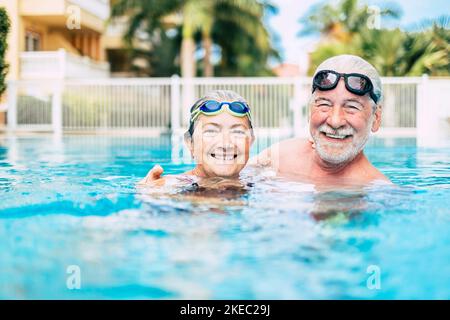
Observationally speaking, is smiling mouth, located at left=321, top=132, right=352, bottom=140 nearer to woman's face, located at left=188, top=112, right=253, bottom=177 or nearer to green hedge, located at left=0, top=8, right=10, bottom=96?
woman's face, located at left=188, top=112, right=253, bottom=177

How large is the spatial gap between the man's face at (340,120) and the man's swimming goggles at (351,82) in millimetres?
26

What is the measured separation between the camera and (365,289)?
2164 mm

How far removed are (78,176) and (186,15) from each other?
1889 centimetres

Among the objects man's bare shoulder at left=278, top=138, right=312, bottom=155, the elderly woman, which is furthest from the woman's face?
man's bare shoulder at left=278, top=138, right=312, bottom=155

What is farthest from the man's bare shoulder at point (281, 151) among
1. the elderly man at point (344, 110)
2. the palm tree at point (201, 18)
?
the palm tree at point (201, 18)

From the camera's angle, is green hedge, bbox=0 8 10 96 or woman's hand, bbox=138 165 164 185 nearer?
woman's hand, bbox=138 165 164 185

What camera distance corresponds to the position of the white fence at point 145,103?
20.0m

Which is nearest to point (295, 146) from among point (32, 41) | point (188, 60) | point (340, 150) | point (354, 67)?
point (340, 150)

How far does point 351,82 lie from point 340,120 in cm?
25

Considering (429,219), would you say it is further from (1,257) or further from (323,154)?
(1,257)

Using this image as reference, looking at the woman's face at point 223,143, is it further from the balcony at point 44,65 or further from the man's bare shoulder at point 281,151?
the balcony at point 44,65

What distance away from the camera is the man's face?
157 inches

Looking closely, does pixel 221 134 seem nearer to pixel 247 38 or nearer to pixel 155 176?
pixel 155 176

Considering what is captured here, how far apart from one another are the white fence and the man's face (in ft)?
50.7
